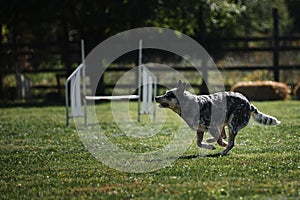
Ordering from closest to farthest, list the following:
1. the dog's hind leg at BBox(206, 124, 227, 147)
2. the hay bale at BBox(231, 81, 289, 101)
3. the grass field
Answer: the grass field
the dog's hind leg at BBox(206, 124, 227, 147)
the hay bale at BBox(231, 81, 289, 101)

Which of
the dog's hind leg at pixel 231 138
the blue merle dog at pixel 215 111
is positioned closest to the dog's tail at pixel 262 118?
the blue merle dog at pixel 215 111

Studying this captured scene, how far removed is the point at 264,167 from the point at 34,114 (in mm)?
10801

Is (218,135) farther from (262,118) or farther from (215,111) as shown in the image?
(262,118)

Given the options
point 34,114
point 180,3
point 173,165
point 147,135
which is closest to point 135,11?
point 180,3

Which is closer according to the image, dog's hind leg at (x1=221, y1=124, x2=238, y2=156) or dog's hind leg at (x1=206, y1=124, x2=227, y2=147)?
dog's hind leg at (x1=221, y1=124, x2=238, y2=156)

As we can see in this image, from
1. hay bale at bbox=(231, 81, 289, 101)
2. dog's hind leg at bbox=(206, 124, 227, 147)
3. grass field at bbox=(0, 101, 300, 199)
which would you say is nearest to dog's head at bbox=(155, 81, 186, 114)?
dog's hind leg at bbox=(206, 124, 227, 147)

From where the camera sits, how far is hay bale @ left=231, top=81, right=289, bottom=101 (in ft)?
70.6

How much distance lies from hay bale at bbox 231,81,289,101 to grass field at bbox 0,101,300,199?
30.9 ft

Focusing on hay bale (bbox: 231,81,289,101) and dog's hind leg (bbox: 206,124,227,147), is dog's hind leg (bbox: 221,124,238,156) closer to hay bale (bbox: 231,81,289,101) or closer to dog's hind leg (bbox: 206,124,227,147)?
dog's hind leg (bbox: 206,124,227,147)

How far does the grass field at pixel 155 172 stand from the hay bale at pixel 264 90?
30.9 feet

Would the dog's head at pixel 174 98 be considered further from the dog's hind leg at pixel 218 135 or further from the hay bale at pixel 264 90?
the hay bale at pixel 264 90

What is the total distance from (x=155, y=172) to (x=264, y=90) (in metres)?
14.7

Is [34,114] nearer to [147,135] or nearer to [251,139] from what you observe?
[147,135]

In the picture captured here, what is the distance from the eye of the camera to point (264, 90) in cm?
2162
